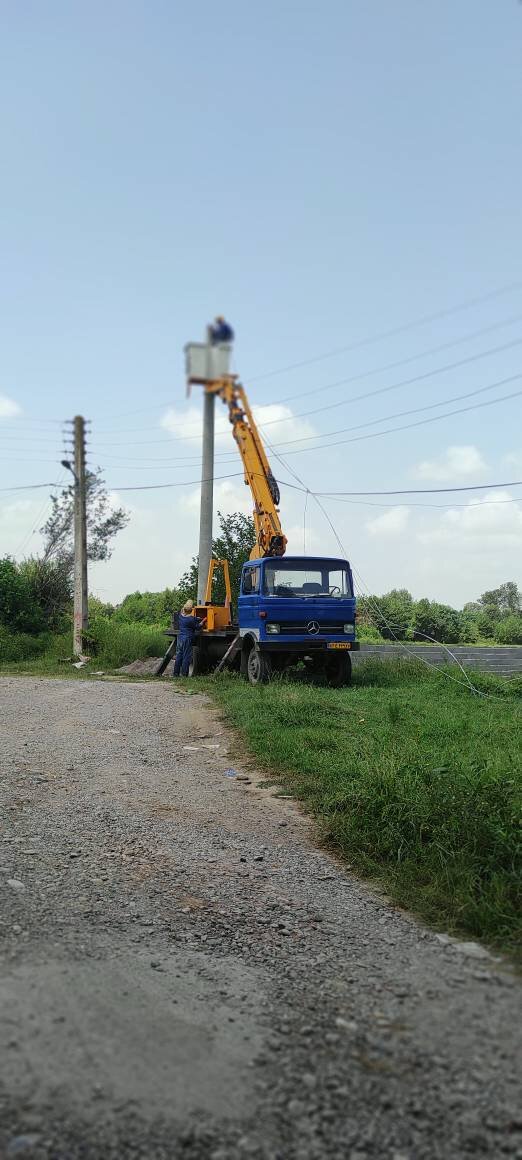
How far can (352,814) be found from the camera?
5.96 meters

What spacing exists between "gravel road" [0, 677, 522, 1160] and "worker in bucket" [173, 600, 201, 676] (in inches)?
491

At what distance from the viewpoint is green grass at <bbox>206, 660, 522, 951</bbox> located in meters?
4.65

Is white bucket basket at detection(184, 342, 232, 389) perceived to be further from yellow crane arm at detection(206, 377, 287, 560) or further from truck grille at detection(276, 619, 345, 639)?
yellow crane arm at detection(206, 377, 287, 560)

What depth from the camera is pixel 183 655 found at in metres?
19.5

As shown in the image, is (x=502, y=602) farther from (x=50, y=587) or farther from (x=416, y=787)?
(x=416, y=787)

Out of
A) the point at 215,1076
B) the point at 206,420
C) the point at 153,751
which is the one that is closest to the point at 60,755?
the point at 153,751

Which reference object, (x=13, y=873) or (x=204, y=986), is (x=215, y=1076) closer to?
(x=204, y=986)

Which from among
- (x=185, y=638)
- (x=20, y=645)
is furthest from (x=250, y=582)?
(x=20, y=645)

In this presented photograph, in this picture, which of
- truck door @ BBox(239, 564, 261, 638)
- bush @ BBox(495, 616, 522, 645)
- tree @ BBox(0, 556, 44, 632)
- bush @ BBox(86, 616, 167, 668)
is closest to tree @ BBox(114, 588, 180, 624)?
tree @ BBox(0, 556, 44, 632)

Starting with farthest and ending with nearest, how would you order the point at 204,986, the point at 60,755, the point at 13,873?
the point at 60,755
the point at 13,873
the point at 204,986

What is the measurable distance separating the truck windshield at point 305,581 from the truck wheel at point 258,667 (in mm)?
1188

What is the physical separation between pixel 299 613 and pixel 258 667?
52.5 inches

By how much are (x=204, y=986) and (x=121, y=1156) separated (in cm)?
119

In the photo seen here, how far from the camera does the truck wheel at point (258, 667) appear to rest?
52.4ft
